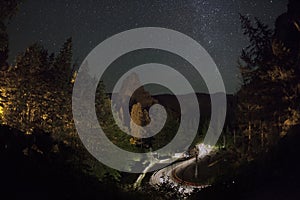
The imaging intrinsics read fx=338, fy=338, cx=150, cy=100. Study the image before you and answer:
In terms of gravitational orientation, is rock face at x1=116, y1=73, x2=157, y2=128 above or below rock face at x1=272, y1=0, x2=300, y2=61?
above

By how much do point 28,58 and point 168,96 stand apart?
130607 millimetres

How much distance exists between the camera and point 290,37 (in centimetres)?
3653

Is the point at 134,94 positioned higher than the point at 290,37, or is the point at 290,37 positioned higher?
the point at 134,94

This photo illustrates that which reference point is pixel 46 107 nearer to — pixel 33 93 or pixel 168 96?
pixel 33 93

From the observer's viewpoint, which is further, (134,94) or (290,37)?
(134,94)

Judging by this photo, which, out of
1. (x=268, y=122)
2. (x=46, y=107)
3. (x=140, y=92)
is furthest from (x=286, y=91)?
(x=140, y=92)

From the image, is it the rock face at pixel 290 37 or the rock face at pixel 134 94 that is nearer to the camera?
the rock face at pixel 290 37

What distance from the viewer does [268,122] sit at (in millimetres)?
34031

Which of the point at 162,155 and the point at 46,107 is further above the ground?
the point at 46,107

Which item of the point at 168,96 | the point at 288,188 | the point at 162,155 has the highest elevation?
the point at 168,96

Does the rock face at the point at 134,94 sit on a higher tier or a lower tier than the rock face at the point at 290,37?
higher

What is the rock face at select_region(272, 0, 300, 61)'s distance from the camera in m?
32.1

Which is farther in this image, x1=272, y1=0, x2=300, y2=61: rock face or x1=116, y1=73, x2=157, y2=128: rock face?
x1=116, y1=73, x2=157, y2=128: rock face

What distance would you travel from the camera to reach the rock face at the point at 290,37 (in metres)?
32.1
